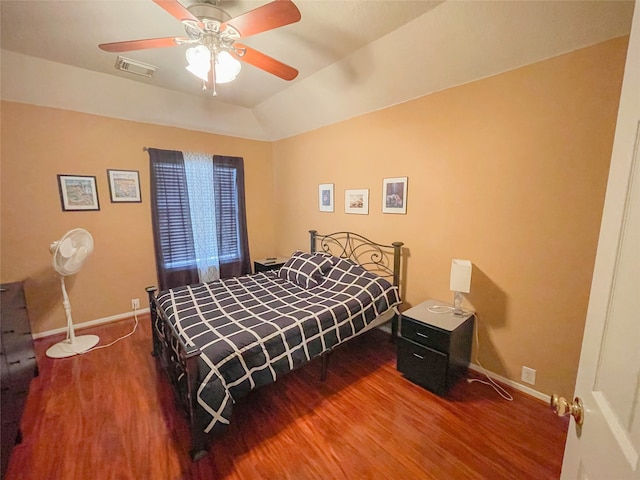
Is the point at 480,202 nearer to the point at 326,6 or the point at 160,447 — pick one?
the point at 326,6

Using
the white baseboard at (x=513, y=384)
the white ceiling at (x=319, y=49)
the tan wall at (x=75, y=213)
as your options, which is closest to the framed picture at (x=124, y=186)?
the tan wall at (x=75, y=213)

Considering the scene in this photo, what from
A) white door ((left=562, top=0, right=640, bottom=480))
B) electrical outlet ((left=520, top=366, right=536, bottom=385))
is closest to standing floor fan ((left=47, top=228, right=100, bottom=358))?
white door ((left=562, top=0, right=640, bottom=480))

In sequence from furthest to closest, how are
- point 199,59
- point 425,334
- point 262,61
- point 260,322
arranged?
point 425,334 < point 260,322 < point 262,61 < point 199,59

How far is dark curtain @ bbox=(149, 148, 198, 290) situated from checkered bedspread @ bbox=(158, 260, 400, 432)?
42.1 inches

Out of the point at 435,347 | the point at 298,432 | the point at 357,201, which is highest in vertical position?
the point at 357,201

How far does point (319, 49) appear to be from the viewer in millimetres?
2326

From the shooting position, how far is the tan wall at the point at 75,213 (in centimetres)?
264

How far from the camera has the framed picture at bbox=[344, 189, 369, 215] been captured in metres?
3.08

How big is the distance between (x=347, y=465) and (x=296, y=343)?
0.76 metres

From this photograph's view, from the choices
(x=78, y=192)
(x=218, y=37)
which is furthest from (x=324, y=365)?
(x=78, y=192)

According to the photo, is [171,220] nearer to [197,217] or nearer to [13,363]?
[197,217]

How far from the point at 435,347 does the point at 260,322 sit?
1363 millimetres

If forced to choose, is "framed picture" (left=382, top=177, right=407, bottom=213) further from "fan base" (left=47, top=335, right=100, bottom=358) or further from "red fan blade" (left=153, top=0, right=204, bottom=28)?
"fan base" (left=47, top=335, right=100, bottom=358)

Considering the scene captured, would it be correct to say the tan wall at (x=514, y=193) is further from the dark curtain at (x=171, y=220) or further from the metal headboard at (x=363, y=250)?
the dark curtain at (x=171, y=220)
